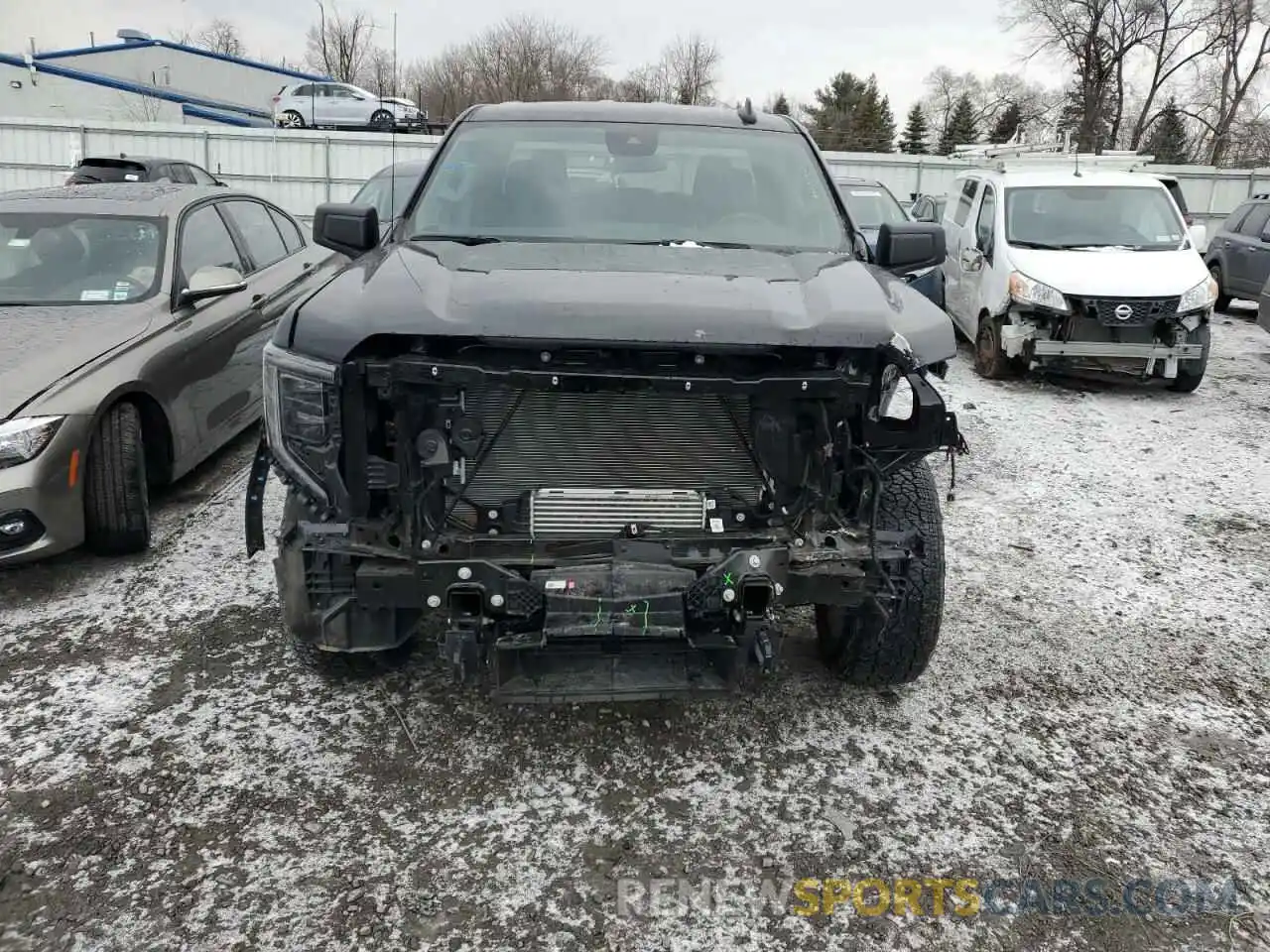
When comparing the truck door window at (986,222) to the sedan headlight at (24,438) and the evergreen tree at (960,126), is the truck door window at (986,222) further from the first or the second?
the evergreen tree at (960,126)

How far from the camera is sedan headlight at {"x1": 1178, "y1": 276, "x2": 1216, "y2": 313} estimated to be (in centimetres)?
750

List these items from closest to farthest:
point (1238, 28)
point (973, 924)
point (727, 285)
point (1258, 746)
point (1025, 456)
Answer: point (973, 924) < point (727, 285) < point (1258, 746) < point (1025, 456) < point (1238, 28)

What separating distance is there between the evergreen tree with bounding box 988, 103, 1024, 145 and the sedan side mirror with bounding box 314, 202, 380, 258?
153 feet

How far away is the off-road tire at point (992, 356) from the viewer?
26.6 ft

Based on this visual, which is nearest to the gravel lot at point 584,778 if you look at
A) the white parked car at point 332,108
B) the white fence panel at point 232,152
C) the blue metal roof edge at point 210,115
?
the white fence panel at point 232,152

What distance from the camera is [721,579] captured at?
2.52m

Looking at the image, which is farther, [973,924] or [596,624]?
[596,624]

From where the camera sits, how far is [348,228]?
3631 millimetres

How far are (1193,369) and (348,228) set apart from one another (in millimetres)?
7075

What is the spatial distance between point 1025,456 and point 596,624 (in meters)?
4.54

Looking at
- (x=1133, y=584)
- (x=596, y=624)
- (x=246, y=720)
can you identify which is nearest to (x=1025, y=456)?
(x=1133, y=584)

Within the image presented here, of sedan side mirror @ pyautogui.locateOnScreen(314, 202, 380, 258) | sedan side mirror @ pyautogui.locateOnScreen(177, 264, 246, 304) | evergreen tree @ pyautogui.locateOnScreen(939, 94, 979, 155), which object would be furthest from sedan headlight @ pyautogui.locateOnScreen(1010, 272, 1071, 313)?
evergreen tree @ pyautogui.locateOnScreen(939, 94, 979, 155)

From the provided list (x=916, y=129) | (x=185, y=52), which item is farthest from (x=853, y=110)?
(x=185, y=52)

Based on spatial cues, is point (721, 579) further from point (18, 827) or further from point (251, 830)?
point (18, 827)
